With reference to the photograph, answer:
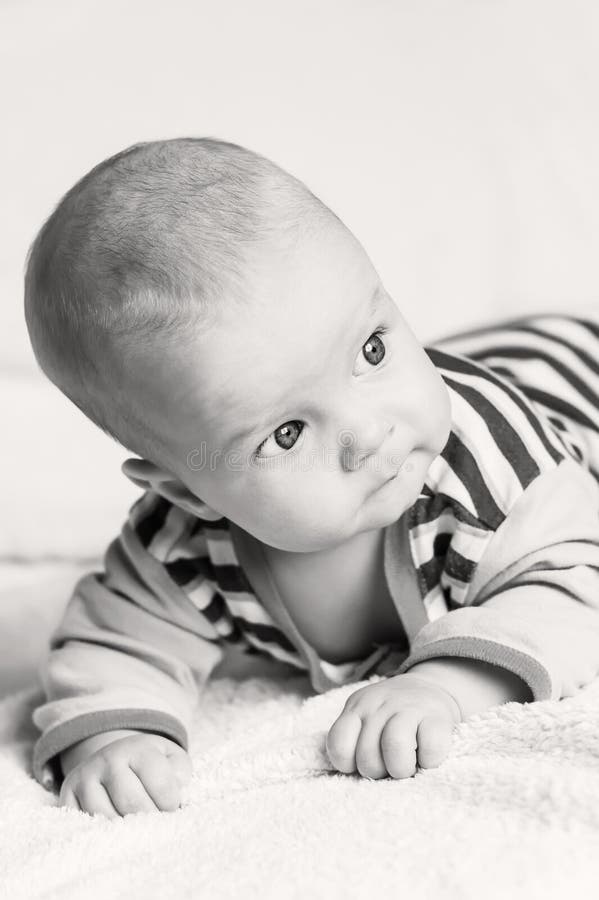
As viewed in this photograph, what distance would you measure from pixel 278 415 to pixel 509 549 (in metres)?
0.23

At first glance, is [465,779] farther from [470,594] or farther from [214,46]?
[214,46]

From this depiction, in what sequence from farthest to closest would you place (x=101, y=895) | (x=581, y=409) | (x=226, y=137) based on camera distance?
(x=226, y=137), (x=581, y=409), (x=101, y=895)

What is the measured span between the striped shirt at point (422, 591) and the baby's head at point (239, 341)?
82 millimetres

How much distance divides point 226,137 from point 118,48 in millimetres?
183

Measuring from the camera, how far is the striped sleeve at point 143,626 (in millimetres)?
1042

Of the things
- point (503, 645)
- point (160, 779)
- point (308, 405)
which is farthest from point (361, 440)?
point (160, 779)

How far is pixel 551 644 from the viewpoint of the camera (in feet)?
2.87

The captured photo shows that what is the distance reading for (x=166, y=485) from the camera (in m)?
0.99

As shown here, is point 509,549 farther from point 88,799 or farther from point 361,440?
point 88,799

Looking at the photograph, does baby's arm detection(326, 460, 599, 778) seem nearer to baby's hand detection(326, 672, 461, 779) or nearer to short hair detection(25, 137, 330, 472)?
baby's hand detection(326, 672, 461, 779)

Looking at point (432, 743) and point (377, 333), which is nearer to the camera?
point (432, 743)

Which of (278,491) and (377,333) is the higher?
(377,333)

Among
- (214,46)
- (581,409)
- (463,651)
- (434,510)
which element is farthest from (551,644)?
(214,46)

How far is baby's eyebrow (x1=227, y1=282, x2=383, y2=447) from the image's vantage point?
859 millimetres
